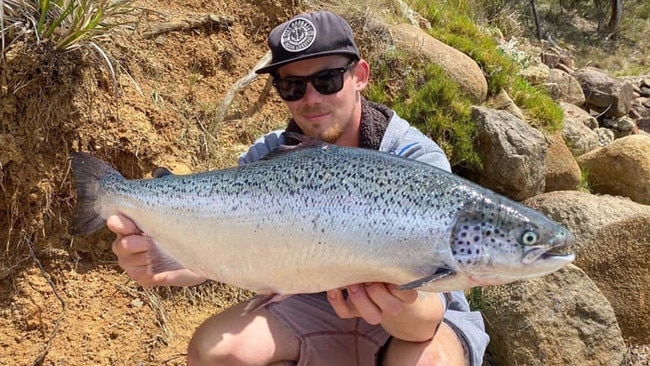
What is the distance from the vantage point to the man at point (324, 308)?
3.00 m

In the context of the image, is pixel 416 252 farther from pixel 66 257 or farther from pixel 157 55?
pixel 157 55

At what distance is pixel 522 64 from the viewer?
9008mm

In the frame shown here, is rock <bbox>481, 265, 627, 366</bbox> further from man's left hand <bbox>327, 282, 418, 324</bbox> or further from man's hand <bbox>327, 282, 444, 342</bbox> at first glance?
man's left hand <bbox>327, 282, 418, 324</bbox>

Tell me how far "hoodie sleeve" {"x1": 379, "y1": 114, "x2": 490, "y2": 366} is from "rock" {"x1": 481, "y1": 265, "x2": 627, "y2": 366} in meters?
1.47

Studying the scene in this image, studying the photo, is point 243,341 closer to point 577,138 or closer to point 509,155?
point 509,155

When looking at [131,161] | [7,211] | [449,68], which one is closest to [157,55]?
[131,161]

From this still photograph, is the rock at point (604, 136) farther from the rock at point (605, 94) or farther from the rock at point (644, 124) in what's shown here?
the rock at point (644, 124)

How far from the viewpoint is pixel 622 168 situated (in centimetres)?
700

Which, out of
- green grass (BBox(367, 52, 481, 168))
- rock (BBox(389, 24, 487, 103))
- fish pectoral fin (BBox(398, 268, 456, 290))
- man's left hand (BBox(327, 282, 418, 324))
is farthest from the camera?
rock (BBox(389, 24, 487, 103))

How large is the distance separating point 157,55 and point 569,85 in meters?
8.18

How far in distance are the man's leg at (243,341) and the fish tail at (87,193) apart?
0.86 m

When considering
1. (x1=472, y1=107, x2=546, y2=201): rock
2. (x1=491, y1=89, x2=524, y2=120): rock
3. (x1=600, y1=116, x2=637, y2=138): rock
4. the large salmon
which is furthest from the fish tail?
(x1=600, y1=116, x2=637, y2=138): rock

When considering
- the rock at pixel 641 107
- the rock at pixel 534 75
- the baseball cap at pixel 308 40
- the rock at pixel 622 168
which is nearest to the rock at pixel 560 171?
the rock at pixel 622 168

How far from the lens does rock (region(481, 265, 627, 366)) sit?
14.8ft
